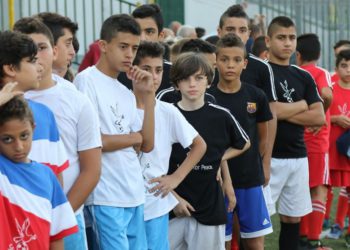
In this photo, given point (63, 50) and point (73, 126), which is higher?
point (63, 50)

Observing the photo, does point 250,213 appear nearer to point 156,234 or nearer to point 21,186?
point 156,234

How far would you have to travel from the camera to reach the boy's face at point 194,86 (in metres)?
6.54

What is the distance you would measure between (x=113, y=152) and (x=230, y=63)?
6.64 ft

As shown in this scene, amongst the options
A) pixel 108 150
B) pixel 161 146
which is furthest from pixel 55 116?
pixel 161 146

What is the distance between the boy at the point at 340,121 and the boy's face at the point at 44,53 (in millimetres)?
5495

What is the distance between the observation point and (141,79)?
18.7 ft

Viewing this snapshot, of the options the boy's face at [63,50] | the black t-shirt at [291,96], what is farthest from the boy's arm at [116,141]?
the black t-shirt at [291,96]

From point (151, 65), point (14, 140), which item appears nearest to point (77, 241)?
point (14, 140)

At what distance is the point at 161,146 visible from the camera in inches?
241

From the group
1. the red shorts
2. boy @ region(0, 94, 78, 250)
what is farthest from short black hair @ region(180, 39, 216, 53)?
boy @ region(0, 94, 78, 250)

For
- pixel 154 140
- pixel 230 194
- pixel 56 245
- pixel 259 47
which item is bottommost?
pixel 230 194

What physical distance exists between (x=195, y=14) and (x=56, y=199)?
13584mm

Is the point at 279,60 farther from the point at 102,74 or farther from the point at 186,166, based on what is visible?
the point at 102,74

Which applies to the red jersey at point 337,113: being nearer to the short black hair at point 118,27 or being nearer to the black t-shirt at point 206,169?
the black t-shirt at point 206,169
